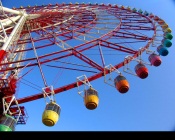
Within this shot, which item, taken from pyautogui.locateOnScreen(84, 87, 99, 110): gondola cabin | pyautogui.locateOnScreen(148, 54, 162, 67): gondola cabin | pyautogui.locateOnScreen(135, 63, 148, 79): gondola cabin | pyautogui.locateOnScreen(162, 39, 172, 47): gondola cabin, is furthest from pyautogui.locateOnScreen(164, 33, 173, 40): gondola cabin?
pyautogui.locateOnScreen(84, 87, 99, 110): gondola cabin

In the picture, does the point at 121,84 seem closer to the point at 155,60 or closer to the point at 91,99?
the point at 91,99

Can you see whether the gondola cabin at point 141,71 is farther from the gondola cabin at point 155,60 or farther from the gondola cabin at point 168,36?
the gondola cabin at point 168,36

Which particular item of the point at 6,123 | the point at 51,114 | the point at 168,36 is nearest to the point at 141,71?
the point at 168,36

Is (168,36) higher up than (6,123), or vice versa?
(168,36)

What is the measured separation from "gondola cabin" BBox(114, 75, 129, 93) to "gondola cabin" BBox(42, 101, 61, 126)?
338 cm

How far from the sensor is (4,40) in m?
13.5

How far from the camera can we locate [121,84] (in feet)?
41.3

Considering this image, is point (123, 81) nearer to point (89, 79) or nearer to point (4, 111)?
point (89, 79)

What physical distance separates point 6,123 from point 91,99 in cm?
361

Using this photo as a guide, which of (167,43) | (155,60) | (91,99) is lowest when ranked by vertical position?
(91,99)

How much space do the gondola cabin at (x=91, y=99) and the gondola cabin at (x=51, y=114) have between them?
1248mm

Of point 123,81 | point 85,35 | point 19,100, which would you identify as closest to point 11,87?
point 19,100

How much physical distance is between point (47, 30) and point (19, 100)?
9111mm

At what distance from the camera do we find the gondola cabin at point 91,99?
35.8ft
